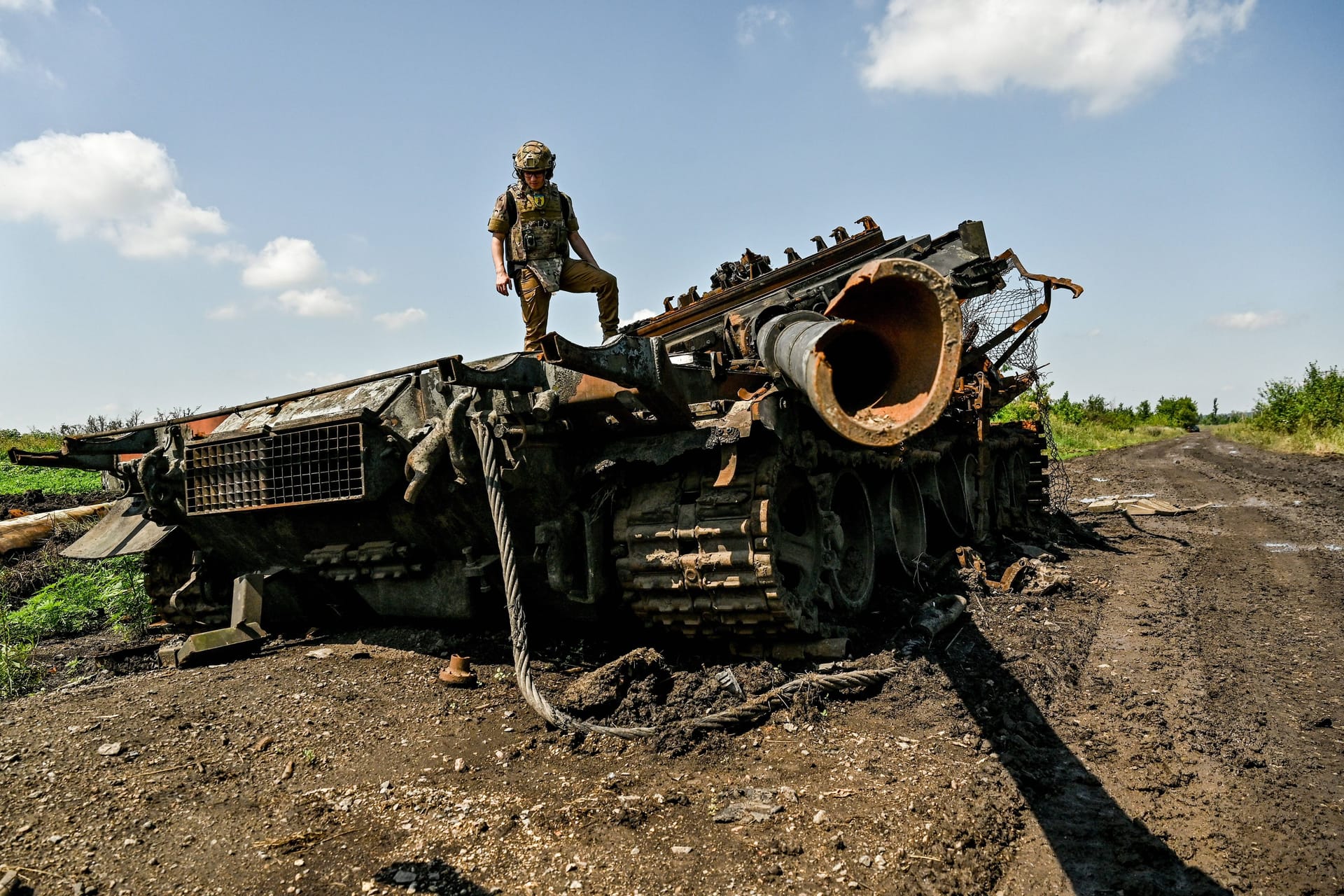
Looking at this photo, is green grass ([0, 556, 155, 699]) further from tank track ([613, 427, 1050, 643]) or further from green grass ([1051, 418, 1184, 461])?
green grass ([1051, 418, 1184, 461])

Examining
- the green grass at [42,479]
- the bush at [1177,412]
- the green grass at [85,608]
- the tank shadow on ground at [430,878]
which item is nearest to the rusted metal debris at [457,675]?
the tank shadow on ground at [430,878]

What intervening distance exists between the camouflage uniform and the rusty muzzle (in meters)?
3.20

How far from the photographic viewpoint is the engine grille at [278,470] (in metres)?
5.13

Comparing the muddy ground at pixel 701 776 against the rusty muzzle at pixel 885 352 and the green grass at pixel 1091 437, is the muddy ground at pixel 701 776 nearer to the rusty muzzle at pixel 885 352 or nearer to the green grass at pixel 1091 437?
the rusty muzzle at pixel 885 352

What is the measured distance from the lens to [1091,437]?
104ft

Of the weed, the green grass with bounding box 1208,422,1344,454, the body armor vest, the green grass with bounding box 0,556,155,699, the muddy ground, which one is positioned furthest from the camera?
the green grass with bounding box 1208,422,1344,454

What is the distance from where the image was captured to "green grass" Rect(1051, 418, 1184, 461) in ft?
94.0

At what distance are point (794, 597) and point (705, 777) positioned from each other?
1.21 metres

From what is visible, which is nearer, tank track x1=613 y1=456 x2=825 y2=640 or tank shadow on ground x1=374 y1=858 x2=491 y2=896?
tank shadow on ground x1=374 y1=858 x2=491 y2=896

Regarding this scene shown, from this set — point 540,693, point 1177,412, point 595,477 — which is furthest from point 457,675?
point 1177,412

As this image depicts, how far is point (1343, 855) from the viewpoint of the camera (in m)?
2.89

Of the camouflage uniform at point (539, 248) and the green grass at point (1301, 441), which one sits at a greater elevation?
the camouflage uniform at point (539, 248)

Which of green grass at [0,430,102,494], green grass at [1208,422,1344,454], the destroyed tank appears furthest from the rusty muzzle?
green grass at [1208,422,1344,454]

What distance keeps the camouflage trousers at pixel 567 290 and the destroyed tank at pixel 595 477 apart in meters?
0.65
